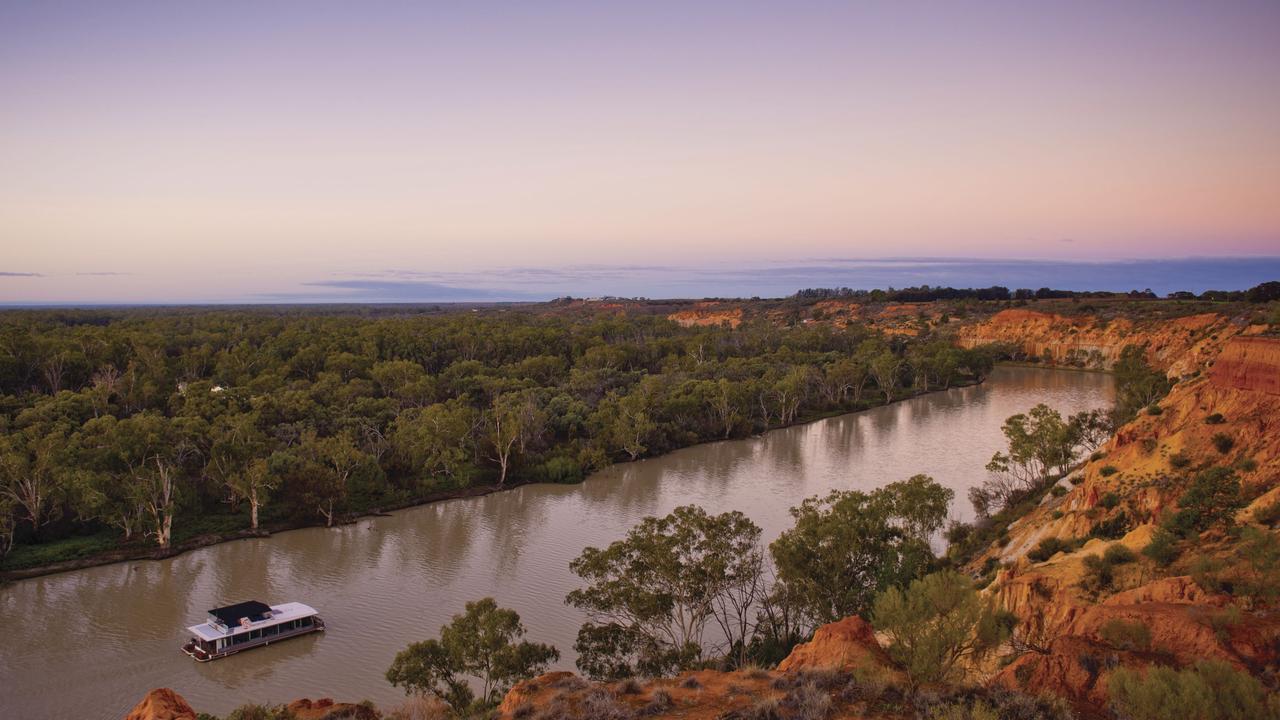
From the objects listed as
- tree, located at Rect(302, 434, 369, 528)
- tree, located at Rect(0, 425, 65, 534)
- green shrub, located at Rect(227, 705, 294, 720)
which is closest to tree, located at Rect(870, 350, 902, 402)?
tree, located at Rect(302, 434, 369, 528)

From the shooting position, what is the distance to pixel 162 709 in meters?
10.5

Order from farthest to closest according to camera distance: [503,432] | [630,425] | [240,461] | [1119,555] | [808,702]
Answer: [630,425]
[503,432]
[240,461]
[1119,555]
[808,702]

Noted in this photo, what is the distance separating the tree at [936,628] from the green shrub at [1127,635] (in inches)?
53.8

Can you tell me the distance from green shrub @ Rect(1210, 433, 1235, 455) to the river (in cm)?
1005

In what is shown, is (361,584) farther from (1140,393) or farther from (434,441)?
(1140,393)

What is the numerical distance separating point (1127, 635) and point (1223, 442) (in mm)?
12308

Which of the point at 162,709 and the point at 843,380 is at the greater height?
the point at 162,709

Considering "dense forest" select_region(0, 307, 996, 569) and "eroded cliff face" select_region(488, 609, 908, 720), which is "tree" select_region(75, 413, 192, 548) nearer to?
"dense forest" select_region(0, 307, 996, 569)

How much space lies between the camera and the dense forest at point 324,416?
85.7ft

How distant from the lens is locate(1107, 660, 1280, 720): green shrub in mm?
7570

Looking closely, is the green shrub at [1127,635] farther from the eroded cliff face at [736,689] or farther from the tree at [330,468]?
the tree at [330,468]

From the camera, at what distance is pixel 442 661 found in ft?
46.7

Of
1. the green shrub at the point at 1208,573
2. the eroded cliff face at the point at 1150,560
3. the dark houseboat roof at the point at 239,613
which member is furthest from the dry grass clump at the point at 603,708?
the dark houseboat roof at the point at 239,613

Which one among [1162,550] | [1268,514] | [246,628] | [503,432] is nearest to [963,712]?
[1162,550]
